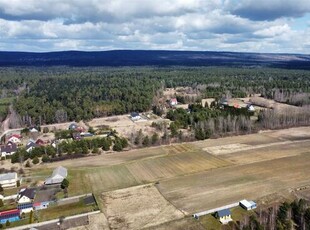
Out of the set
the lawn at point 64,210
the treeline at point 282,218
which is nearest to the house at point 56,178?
the lawn at point 64,210

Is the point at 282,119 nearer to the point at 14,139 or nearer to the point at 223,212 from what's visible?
the point at 223,212

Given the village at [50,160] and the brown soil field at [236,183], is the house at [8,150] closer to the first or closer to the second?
the village at [50,160]

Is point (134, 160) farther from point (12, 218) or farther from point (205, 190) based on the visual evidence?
point (12, 218)

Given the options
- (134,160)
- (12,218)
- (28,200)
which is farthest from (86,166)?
(12,218)

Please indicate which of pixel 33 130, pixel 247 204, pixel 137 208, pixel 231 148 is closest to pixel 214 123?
pixel 231 148

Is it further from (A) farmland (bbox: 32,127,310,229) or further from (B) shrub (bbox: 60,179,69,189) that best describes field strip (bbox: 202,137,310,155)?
(B) shrub (bbox: 60,179,69,189)

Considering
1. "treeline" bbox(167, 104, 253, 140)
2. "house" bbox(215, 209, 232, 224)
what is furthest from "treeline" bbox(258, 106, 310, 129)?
"house" bbox(215, 209, 232, 224)
